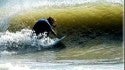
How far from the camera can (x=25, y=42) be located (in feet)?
49.0

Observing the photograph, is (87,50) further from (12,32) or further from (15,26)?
(15,26)

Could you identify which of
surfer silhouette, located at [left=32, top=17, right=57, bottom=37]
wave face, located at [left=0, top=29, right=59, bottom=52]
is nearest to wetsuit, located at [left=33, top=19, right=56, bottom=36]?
surfer silhouette, located at [left=32, top=17, right=57, bottom=37]

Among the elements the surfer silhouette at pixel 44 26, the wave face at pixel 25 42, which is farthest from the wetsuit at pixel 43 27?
the wave face at pixel 25 42

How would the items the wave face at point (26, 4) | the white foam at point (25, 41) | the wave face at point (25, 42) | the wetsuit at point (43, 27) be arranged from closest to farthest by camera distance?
the wave face at point (25, 42) → the white foam at point (25, 41) → the wetsuit at point (43, 27) → the wave face at point (26, 4)

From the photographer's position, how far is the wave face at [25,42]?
14352 mm

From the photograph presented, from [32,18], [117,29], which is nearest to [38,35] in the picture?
[117,29]

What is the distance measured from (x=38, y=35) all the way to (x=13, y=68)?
602 cm

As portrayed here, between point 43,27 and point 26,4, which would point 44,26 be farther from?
point 26,4

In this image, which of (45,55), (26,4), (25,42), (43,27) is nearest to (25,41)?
(25,42)

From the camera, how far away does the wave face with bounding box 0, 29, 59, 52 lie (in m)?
14.4

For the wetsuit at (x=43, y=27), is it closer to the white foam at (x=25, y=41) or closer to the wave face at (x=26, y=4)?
the white foam at (x=25, y=41)

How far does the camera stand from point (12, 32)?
57.4 ft

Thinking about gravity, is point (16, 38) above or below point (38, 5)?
below

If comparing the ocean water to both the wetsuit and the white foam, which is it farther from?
the wetsuit
